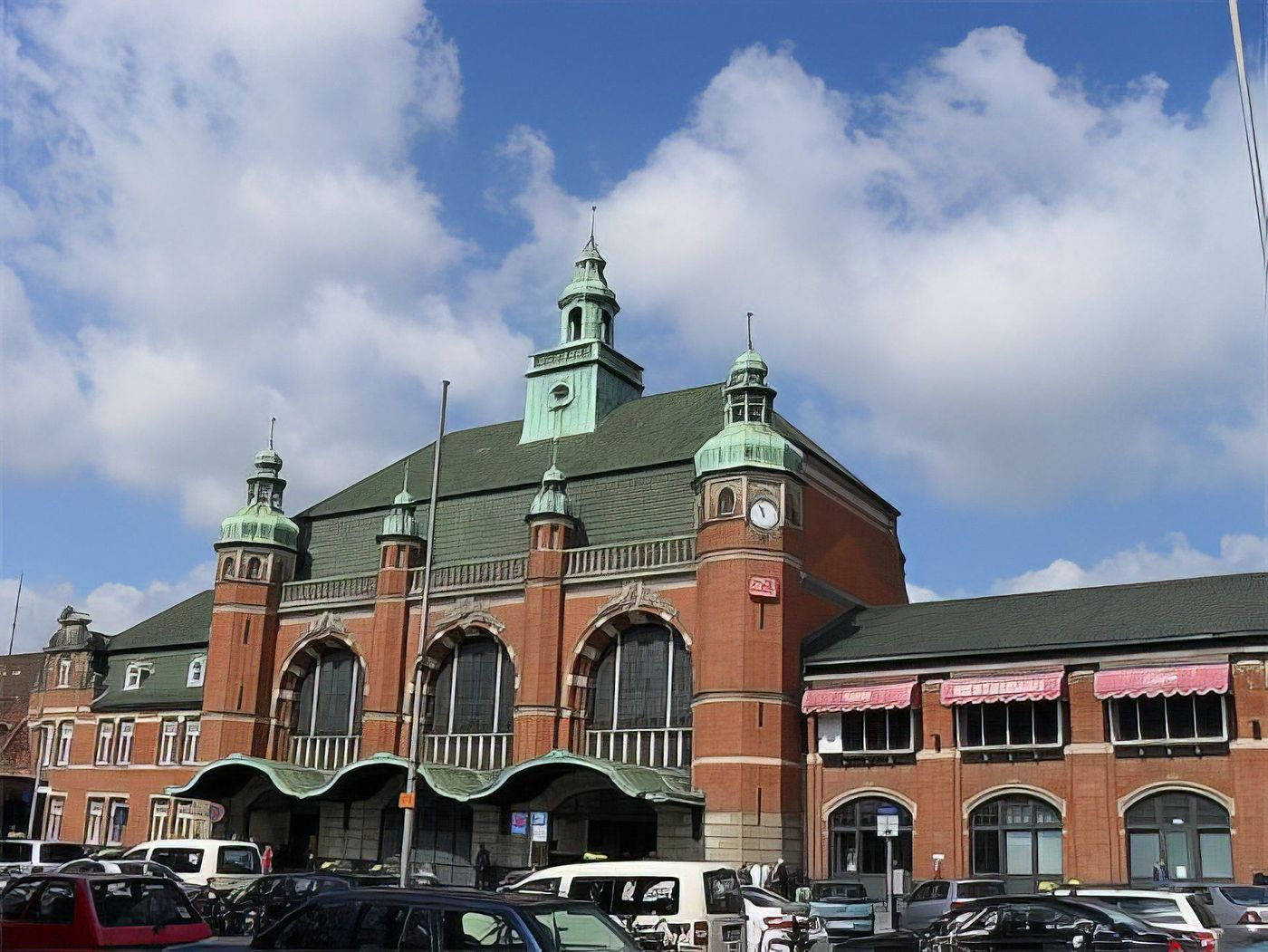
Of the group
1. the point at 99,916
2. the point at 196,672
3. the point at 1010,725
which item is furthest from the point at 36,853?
the point at 1010,725

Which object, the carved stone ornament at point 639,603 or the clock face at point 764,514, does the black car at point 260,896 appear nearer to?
the carved stone ornament at point 639,603

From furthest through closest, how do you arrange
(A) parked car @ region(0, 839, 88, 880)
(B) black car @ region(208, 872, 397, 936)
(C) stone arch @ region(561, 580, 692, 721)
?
(C) stone arch @ region(561, 580, 692, 721) → (A) parked car @ region(0, 839, 88, 880) → (B) black car @ region(208, 872, 397, 936)

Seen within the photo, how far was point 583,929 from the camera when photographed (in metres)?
12.1

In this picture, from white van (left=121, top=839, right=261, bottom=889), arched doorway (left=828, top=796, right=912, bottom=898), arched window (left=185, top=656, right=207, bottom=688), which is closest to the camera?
white van (left=121, top=839, right=261, bottom=889)

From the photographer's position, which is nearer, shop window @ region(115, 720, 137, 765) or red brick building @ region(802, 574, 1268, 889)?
red brick building @ region(802, 574, 1268, 889)

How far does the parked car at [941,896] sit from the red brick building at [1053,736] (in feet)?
17.8

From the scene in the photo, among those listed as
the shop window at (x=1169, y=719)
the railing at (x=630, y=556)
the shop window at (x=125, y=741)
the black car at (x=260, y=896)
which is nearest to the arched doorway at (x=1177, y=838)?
the shop window at (x=1169, y=719)

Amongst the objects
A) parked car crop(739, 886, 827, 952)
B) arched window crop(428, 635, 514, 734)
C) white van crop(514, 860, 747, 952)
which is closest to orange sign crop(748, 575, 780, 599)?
arched window crop(428, 635, 514, 734)

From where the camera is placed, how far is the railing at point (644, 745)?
40.2 m

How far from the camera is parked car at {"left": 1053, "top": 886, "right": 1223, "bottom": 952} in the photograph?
20109mm

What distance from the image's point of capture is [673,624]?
134ft

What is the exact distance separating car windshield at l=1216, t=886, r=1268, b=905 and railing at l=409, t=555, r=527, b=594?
24.9 meters

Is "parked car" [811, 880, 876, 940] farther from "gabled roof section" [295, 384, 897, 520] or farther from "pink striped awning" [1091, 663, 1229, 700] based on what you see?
"gabled roof section" [295, 384, 897, 520]

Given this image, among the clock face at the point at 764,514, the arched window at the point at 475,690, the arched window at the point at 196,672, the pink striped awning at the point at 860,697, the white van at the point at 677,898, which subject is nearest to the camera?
the white van at the point at 677,898
